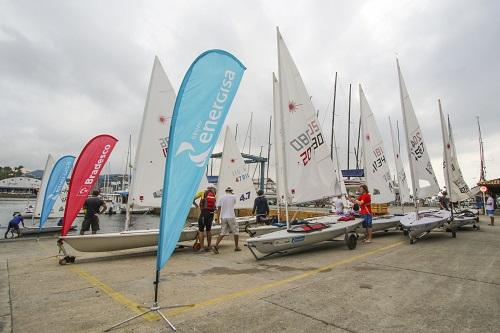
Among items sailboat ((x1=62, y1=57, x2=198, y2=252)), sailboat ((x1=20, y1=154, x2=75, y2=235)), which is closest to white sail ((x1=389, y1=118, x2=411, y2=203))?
sailboat ((x1=62, y1=57, x2=198, y2=252))

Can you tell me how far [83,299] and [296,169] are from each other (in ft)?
17.8

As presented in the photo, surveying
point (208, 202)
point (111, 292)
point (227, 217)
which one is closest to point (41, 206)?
point (208, 202)

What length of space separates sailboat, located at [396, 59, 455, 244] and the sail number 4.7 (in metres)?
3.34

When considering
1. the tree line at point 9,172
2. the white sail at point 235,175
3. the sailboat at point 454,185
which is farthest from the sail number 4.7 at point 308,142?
the tree line at point 9,172

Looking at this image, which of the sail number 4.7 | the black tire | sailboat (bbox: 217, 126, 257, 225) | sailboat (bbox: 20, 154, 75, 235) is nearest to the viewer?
the black tire

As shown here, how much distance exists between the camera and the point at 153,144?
8375 millimetres

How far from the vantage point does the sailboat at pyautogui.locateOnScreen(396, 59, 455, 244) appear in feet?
30.0

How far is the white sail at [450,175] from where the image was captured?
1038cm

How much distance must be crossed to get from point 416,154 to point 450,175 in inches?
61.8

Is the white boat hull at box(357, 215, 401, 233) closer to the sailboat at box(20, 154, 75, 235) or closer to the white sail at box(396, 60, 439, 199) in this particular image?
the white sail at box(396, 60, 439, 199)

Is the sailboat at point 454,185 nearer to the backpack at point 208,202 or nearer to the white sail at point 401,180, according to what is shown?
the white sail at point 401,180

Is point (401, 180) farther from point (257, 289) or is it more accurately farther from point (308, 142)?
point (257, 289)

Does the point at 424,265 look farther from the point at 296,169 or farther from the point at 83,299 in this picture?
the point at 83,299

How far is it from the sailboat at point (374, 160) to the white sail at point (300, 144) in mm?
3923
